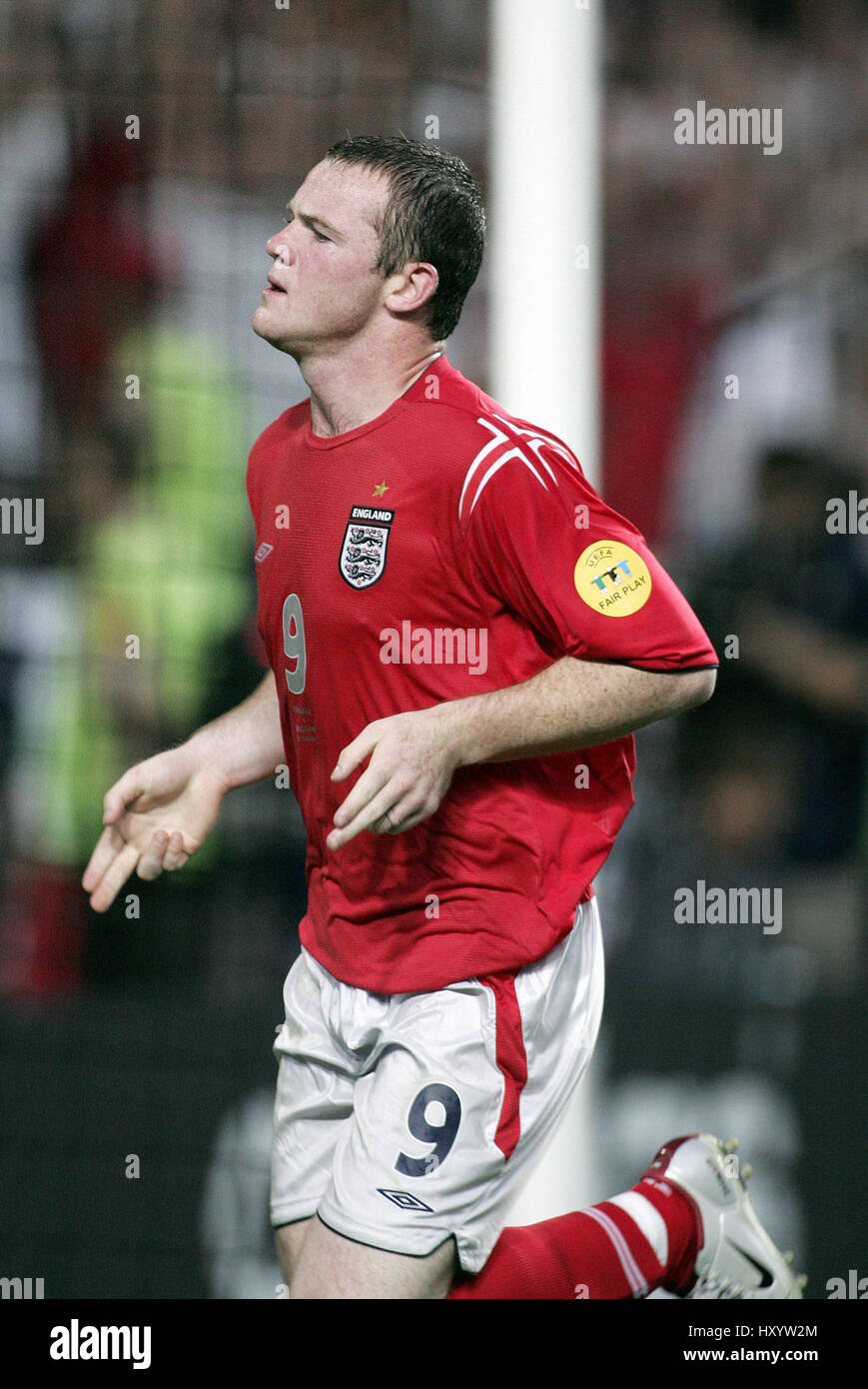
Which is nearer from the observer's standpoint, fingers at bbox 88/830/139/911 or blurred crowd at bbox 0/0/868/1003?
fingers at bbox 88/830/139/911

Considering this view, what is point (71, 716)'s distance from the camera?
3379 millimetres

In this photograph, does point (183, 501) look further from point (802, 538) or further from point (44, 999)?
point (802, 538)

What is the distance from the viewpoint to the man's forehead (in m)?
1.82

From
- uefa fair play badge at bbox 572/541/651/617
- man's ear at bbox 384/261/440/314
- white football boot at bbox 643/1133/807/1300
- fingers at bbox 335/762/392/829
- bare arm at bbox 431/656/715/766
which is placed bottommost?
white football boot at bbox 643/1133/807/1300

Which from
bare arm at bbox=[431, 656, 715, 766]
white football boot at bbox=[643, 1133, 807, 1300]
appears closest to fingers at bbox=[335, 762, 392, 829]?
bare arm at bbox=[431, 656, 715, 766]

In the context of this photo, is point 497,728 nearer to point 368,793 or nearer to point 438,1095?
point 368,793

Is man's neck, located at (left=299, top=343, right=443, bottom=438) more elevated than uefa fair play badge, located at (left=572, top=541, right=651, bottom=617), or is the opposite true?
man's neck, located at (left=299, top=343, right=443, bottom=438)

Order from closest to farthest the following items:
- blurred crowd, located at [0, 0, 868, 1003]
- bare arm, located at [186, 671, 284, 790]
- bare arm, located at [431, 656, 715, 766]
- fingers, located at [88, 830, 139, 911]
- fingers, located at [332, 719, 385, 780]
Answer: fingers, located at [332, 719, 385, 780]
bare arm, located at [431, 656, 715, 766]
fingers, located at [88, 830, 139, 911]
bare arm, located at [186, 671, 284, 790]
blurred crowd, located at [0, 0, 868, 1003]

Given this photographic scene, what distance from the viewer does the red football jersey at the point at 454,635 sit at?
68.3 inches

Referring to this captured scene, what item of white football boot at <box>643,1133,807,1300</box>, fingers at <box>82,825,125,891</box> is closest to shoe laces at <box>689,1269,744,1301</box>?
white football boot at <box>643,1133,807,1300</box>

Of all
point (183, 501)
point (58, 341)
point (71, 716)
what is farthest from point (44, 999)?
point (58, 341)

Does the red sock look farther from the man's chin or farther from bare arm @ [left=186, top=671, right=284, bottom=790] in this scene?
the man's chin

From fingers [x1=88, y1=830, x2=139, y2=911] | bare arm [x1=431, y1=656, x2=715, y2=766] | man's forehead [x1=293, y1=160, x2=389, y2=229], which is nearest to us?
bare arm [x1=431, y1=656, x2=715, y2=766]
